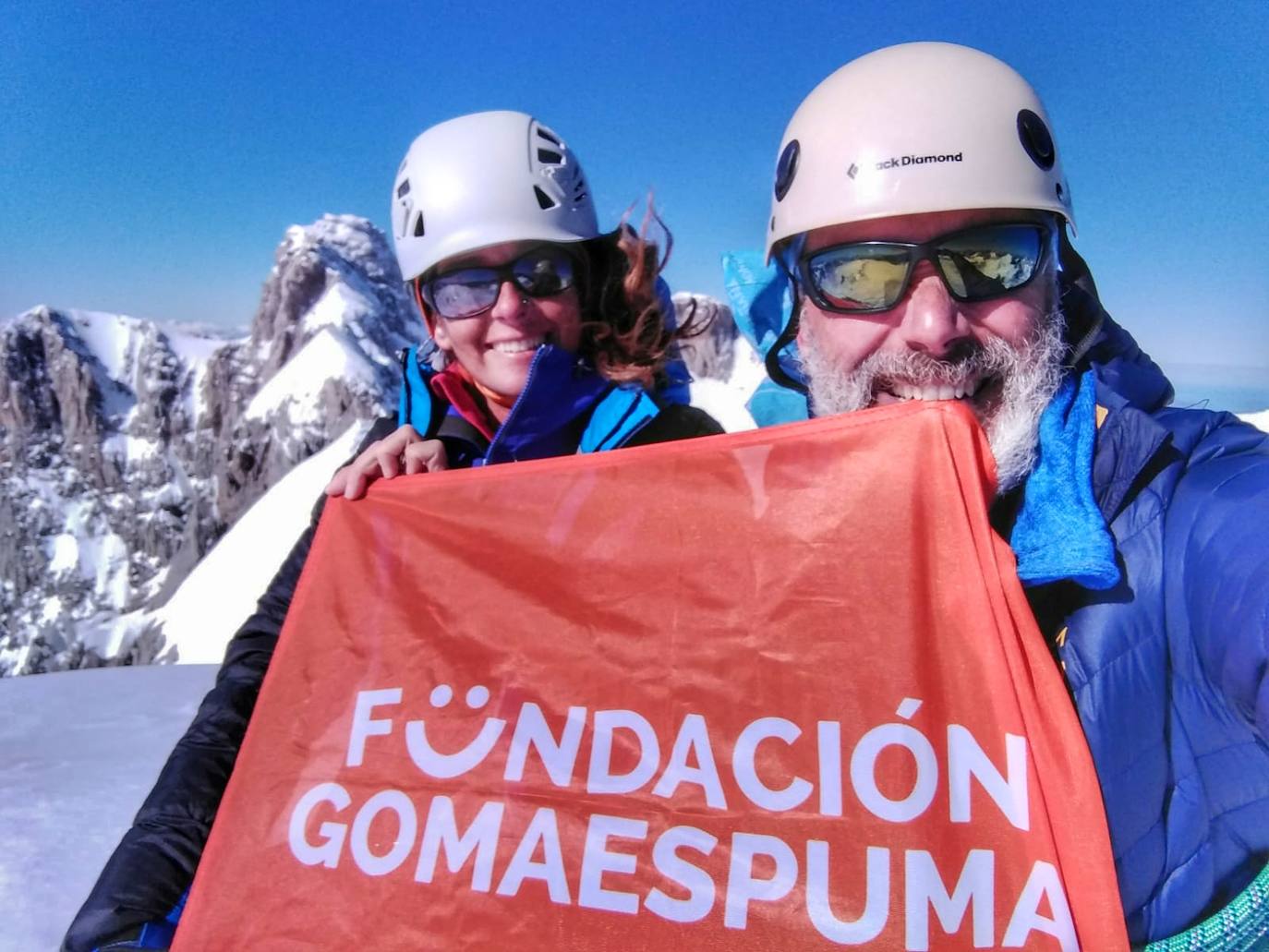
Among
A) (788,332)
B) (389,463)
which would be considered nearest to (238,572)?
(389,463)

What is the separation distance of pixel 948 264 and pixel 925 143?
32 centimetres

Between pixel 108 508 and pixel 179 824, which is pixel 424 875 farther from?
pixel 108 508

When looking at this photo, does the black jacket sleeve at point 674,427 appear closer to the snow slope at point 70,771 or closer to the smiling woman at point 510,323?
the smiling woman at point 510,323

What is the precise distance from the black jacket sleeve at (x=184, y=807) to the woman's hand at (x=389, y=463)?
147 millimetres

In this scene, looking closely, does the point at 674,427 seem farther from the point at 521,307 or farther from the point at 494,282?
the point at 494,282

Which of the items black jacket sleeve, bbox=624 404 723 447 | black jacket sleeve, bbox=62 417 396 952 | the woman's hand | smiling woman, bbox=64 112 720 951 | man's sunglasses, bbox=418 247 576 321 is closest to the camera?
black jacket sleeve, bbox=62 417 396 952

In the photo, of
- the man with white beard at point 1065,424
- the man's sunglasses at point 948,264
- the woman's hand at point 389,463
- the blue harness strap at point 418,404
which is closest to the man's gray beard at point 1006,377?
the man with white beard at point 1065,424

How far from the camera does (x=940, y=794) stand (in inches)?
55.3

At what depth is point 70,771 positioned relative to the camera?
369cm

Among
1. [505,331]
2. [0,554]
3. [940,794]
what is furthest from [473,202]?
[0,554]

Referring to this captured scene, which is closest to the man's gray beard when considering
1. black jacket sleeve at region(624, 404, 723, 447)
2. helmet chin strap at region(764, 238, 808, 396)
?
helmet chin strap at region(764, 238, 808, 396)

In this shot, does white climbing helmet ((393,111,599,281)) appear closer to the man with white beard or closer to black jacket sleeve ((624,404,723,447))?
black jacket sleeve ((624,404,723,447))

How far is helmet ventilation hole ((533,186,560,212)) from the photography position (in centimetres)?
294

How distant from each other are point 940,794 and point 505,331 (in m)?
1.93
